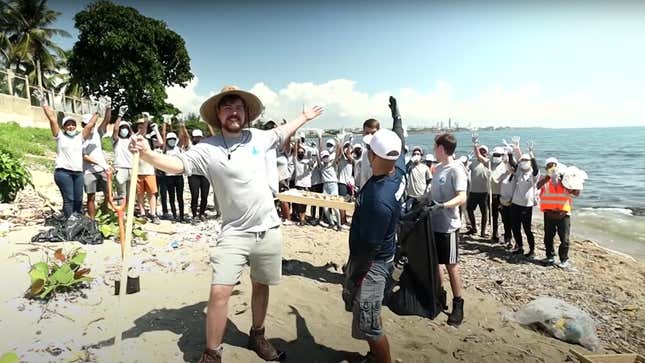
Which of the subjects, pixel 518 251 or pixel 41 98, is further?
pixel 518 251

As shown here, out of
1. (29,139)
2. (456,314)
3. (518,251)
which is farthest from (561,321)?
(29,139)

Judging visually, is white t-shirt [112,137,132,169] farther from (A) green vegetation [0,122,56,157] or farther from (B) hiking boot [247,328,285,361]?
(A) green vegetation [0,122,56,157]

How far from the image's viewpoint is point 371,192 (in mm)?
2557

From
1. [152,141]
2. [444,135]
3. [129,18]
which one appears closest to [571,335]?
[444,135]

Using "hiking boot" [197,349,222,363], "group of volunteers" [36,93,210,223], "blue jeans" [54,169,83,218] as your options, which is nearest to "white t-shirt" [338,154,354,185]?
"group of volunteers" [36,93,210,223]

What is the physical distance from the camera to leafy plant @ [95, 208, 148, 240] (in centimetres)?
559

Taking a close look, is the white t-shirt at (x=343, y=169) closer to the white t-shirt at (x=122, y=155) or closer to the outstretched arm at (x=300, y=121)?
the white t-shirt at (x=122, y=155)

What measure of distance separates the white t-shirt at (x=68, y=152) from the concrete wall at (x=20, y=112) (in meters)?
17.6

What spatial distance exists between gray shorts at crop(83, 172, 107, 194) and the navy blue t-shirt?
520 centimetres

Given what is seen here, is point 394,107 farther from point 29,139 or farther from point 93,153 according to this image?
point 29,139

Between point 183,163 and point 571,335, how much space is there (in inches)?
155

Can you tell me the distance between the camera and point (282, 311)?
3.80 meters

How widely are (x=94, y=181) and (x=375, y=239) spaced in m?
5.45

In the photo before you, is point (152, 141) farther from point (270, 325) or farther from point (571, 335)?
point (571, 335)
